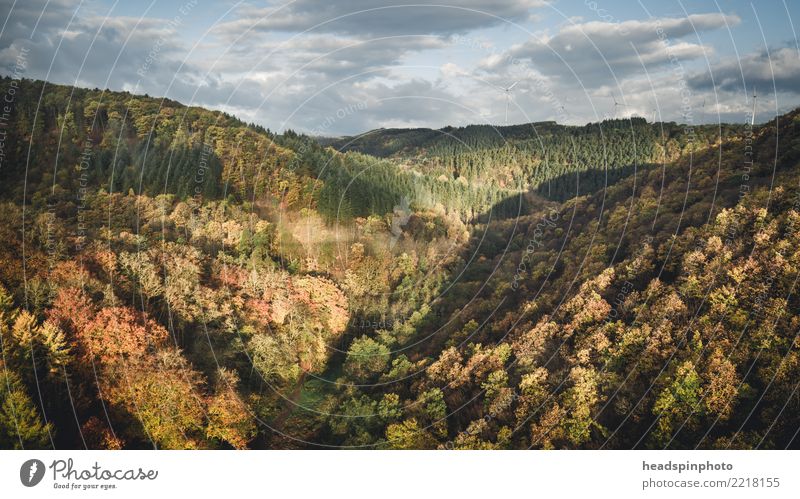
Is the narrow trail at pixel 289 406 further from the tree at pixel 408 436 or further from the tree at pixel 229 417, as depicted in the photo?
the tree at pixel 408 436

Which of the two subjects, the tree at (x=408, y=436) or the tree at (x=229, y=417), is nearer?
the tree at (x=408, y=436)

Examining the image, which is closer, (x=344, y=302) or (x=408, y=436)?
(x=408, y=436)

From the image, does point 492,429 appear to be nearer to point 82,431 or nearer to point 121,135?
point 82,431
